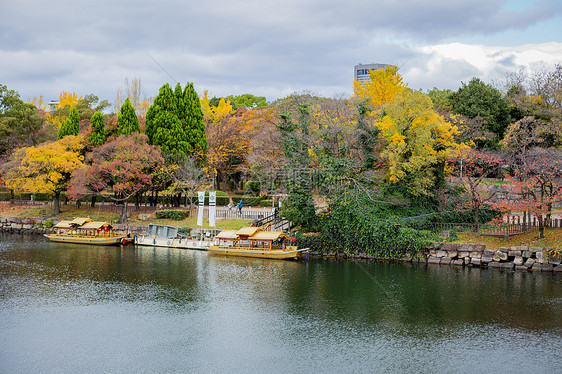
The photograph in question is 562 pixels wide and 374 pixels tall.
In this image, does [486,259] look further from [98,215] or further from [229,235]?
[98,215]

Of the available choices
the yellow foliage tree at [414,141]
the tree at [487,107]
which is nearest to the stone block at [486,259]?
the yellow foliage tree at [414,141]

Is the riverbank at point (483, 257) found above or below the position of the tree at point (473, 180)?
below

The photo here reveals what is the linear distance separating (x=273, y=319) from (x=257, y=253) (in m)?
15.0

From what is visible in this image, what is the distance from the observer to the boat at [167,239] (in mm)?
40562

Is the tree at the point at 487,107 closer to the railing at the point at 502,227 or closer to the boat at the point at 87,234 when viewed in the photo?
the railing at the point at 502,227

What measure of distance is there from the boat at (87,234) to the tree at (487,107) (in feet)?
129

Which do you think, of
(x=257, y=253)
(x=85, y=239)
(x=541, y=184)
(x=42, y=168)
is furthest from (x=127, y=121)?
(x=541, y=184)

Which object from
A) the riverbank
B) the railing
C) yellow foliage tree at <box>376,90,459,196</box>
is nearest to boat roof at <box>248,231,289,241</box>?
the riverbank

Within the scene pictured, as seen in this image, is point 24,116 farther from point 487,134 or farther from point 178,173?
point 487,134

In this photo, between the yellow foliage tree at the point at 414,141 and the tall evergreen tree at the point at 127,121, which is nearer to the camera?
the yellow foliage tree at the point at 414,141

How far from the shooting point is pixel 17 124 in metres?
57.0

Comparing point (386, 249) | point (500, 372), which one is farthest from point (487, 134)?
point (500, 372)

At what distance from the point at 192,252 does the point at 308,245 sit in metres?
9.96

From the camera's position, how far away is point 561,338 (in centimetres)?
1917
